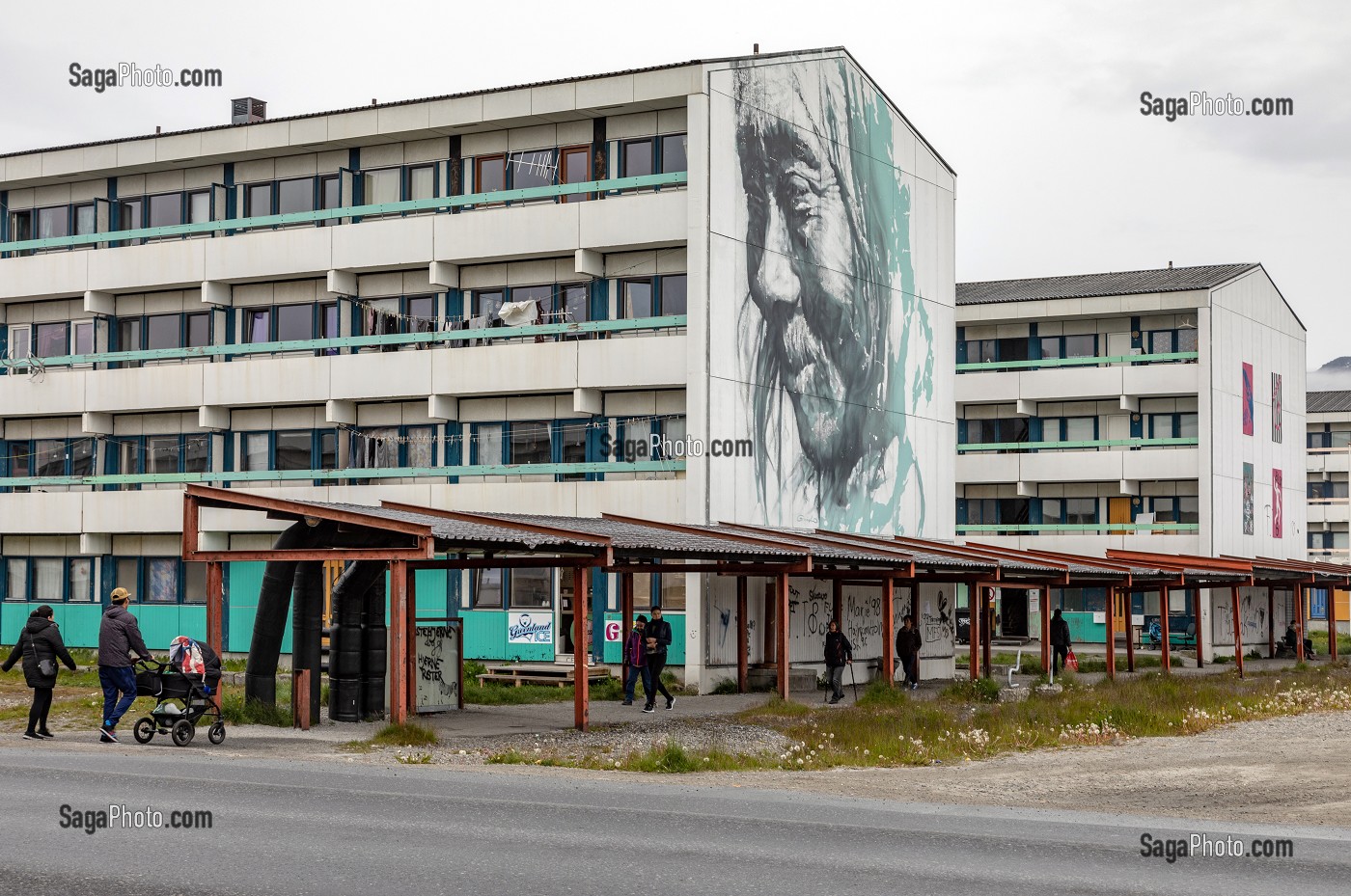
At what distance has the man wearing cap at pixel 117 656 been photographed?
20062 mm

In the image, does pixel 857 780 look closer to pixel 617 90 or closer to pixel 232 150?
pixel 617 90

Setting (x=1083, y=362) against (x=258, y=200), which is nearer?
(x=258, y=200)

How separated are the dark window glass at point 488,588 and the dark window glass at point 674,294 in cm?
750

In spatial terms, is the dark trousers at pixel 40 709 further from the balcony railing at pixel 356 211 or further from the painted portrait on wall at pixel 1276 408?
the painted portrait on wall at pixel 1276 408

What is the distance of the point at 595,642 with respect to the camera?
36375 mm

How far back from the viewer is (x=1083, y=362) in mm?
60500

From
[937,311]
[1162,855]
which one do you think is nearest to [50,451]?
[937,311]

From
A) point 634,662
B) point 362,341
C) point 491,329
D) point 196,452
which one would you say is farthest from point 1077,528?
point 634,662

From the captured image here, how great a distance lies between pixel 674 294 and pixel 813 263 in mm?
4461

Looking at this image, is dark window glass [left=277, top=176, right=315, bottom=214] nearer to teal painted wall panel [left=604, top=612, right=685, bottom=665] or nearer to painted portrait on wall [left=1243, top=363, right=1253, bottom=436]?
teal painted wall panel [left=604, top=612, right=685, bottom=665]

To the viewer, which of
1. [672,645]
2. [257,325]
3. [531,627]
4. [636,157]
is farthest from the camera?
[257,325]

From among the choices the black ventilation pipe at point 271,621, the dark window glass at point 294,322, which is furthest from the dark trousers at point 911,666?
the dark window glass at point 294,322

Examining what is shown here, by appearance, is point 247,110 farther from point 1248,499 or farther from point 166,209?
point 1248,499

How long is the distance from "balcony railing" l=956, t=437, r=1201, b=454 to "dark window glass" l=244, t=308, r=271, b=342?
30529 mm
